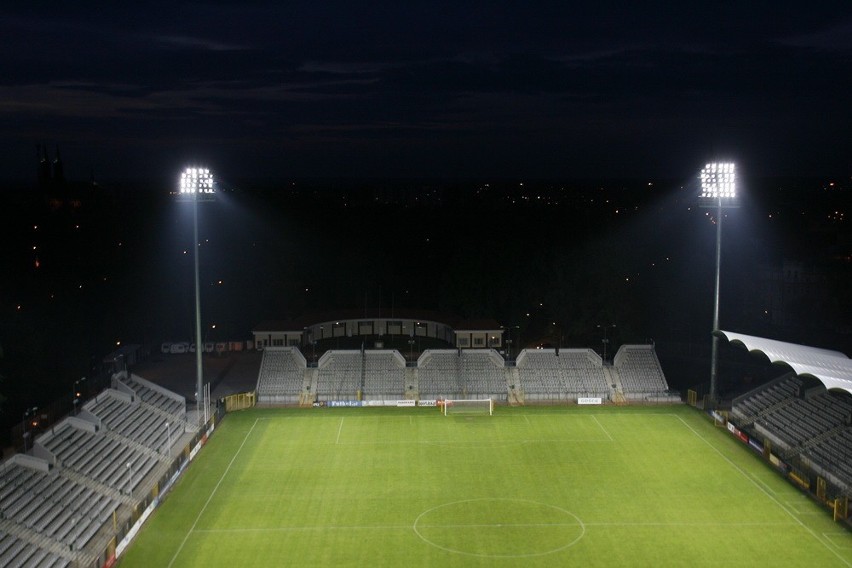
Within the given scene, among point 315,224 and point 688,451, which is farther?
point 315,224

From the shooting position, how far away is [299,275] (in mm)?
75188

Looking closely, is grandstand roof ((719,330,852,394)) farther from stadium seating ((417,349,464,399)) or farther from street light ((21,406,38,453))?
street light ((21,406,38,453))

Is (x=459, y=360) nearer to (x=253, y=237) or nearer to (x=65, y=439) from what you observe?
(x=65, y=439)

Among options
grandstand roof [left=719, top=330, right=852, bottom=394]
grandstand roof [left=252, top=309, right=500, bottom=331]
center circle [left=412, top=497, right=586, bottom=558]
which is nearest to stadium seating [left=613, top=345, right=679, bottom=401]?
grandstand roof [left=719, top=330, right=852, bottom=394]

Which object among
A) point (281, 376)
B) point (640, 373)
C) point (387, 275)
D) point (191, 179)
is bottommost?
point (281, 376)

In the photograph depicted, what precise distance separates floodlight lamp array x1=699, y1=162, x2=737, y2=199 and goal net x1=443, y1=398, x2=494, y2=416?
543 inches

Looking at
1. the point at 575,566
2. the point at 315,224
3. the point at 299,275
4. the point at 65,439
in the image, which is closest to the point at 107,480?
the point at 65,439

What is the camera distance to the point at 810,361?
27938mm

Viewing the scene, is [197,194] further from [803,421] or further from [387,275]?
[387,275]

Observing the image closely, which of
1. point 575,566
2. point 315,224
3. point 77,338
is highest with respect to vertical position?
point 315,224

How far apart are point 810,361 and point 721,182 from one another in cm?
1153

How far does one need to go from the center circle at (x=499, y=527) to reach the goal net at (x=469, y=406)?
11.3 m

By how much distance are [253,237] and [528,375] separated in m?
50.4

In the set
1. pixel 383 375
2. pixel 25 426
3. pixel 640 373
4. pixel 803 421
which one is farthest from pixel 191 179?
pixel 803 421
